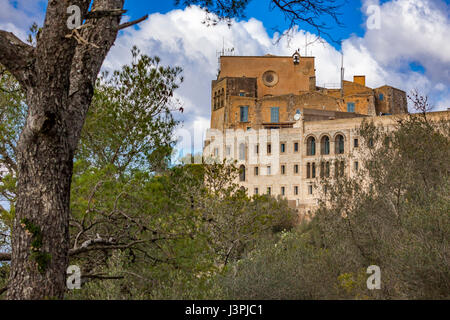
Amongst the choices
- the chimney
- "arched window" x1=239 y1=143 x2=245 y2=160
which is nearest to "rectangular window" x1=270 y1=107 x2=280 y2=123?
"arched window" x1=239 y1=143 x2=245 y2=160

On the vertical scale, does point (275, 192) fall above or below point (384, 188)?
above

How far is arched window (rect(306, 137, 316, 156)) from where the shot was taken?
4616 cm

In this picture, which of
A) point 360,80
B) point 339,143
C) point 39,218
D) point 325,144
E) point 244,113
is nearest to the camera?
point 39,218

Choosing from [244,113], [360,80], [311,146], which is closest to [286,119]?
[244,113]

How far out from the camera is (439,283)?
8578 mm

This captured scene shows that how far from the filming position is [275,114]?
5212 centimetres

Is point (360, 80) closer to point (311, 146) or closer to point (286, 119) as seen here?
point (286, 119)

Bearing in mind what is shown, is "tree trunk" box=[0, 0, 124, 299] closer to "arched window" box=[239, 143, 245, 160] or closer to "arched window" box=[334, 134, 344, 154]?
"arched window" box=[334, 134, 344, 154]

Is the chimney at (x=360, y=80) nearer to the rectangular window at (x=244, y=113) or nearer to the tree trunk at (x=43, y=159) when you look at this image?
the rectangular window at (x=244, y=113)

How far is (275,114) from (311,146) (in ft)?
23.0
